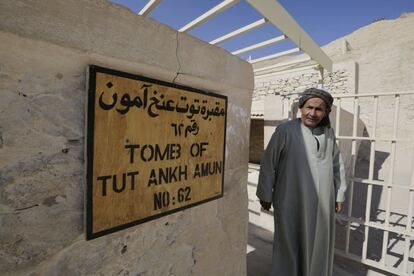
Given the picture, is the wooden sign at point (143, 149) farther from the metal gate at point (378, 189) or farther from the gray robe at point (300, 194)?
the metal gate at point (378, 189)

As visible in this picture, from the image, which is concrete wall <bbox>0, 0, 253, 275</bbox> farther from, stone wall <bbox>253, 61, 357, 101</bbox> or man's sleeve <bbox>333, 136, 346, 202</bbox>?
stone wall <bbox>253, 61, 357, 101</bbox>

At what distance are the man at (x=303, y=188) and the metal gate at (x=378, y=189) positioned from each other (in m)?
0.65

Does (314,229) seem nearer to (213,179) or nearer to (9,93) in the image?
(213,179)

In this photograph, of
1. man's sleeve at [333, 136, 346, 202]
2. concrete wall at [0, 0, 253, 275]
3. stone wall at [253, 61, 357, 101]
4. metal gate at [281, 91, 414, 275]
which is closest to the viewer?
concrete wall at [0, 0, 253, 275]

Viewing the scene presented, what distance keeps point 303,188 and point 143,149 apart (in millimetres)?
1438

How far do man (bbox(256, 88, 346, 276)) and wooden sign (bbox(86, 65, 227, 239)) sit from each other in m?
0.87

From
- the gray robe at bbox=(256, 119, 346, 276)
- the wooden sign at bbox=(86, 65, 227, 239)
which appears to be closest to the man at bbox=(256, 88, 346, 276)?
the gray robe at bbox=(256, 119, 346, 276)

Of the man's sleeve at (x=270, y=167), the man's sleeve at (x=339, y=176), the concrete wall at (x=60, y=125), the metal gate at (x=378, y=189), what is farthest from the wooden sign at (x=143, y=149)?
the metal gate at (x=378, y=189)

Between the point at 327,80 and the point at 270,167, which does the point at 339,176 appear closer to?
the point at 270,167

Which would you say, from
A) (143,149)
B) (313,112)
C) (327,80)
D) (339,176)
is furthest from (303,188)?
(327,80)

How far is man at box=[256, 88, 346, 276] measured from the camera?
190 centimetres

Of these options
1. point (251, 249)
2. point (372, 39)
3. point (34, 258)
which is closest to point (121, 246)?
point (34, 258)

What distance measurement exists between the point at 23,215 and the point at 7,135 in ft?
0.82

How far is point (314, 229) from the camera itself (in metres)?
1.92
